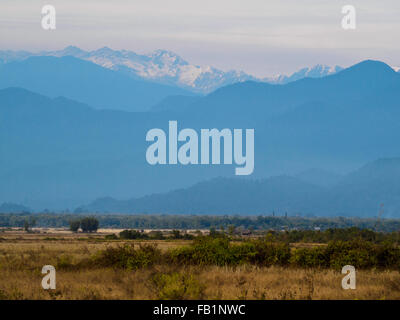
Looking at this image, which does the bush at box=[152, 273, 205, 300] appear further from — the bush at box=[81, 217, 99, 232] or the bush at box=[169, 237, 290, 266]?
the bush at box=[81, 217, 99, 232]

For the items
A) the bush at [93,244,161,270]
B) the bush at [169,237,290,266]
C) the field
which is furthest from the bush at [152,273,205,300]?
the bush at [169,237,290,266]

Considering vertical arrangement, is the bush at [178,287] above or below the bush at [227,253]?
below

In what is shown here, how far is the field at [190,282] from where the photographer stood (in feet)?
91.4

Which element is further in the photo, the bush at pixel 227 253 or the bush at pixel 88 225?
the bush at pixel 88 225

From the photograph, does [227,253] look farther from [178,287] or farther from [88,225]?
[88,225]

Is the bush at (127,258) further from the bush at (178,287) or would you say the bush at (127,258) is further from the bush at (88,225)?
the bush at (88,225)

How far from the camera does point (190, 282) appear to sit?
→ 92.3ft

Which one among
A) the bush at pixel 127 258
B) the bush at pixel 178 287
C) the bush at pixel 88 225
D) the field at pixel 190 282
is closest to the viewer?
the bush at pixel 178 287

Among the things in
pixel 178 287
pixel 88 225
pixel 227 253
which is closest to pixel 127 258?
pixel 227 253

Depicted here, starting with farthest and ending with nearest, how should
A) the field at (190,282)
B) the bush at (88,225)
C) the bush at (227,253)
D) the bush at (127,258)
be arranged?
1. the bush at (88,225)
2. the bush at (227,253)
3. the bush at (127,258)
4. the field at (190,282)

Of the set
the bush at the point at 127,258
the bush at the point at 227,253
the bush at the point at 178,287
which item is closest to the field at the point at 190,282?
the bush at the point at 178,287

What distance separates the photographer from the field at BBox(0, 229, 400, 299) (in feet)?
91.4
